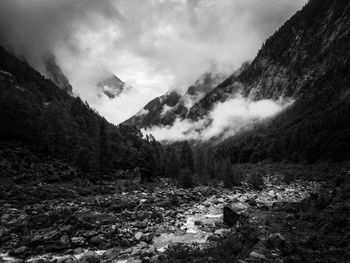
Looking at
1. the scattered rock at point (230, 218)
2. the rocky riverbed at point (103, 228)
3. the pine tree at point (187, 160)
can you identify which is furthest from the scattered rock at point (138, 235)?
the pine tree at point (187, 160)

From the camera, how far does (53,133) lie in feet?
277

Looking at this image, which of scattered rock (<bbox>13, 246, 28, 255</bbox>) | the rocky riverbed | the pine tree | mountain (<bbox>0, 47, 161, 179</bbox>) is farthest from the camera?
the pine tree

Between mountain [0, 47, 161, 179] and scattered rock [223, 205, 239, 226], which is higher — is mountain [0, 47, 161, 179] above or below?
above

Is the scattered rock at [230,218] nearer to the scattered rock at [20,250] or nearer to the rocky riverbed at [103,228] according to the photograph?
the rocky riverbed at [103,228]

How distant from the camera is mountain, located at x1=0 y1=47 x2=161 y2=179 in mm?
70875

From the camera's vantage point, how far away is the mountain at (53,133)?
7088 centimetres

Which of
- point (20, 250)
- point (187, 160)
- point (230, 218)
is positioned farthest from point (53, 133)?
point (230, 218)

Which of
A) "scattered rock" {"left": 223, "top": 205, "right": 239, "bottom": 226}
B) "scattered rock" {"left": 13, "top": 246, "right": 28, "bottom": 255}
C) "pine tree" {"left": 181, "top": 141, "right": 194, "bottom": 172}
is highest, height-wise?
"pine tree" {"left": 181, "top": 141, "right": 194, "bottom": 172}

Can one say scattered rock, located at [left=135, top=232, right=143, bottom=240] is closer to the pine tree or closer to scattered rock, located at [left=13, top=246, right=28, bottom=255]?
scattered rock, located at [left=13, top=246, right=28, bottom=255]

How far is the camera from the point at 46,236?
24.2 m

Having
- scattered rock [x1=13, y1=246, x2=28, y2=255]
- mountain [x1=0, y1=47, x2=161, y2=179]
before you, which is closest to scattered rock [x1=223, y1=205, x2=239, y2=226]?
scattered rock [x1=13, y1=246, x2=28, y2=255]

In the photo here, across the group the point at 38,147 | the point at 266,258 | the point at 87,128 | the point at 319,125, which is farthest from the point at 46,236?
the point at 319,125

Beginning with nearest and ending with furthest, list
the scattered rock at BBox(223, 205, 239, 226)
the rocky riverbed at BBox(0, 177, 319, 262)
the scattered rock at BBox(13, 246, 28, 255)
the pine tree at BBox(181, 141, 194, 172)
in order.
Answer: the scattered rock at BBox(13, 246, 28, 255)
the rocky riverbed at BBox(0, 177, 319, 262)
the scattered rock at BBox(223, 205, 239, 226)
the pine tree at BBox(181, 141, 194, 172)

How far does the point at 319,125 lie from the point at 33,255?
135643 mm
